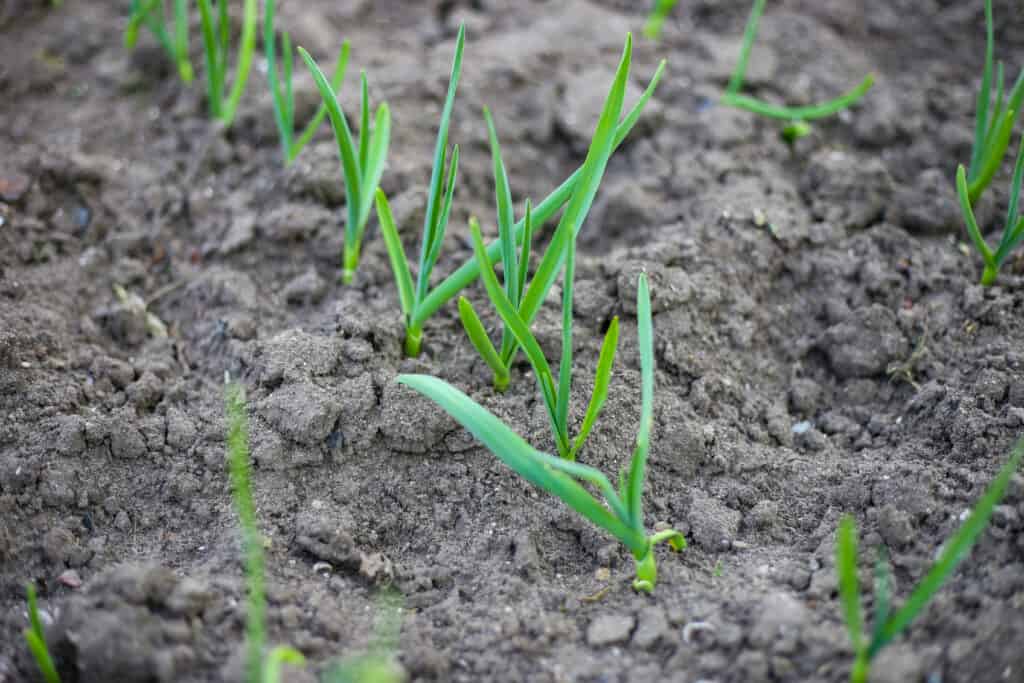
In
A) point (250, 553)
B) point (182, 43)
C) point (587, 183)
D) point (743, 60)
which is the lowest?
point (250, 553)

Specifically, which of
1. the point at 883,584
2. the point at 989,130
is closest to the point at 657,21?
the point at 989,130

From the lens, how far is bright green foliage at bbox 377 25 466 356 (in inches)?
64.9

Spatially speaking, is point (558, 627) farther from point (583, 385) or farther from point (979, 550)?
point (979, 550)

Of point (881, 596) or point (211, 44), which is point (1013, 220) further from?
point (211, 44)

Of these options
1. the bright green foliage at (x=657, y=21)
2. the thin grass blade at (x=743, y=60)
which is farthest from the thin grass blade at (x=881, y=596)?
the bright green foliage at (x=657, y=21)

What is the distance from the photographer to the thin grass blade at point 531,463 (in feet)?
4.42

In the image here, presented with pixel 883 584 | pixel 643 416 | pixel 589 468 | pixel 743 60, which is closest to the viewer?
pixel 883 584

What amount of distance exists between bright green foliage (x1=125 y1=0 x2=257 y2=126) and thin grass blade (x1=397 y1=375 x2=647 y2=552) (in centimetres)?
126

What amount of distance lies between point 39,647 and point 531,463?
0.76m

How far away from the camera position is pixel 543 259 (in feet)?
5.31

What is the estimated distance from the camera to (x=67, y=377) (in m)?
1.83

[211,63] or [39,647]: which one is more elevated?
[211,63]

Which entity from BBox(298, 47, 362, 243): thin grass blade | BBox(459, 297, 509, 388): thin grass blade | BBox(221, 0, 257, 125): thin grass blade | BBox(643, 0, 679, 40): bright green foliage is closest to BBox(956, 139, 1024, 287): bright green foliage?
BBox(459, 297, 509, 388): thin grass blade

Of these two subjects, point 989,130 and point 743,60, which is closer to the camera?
point 989,130
